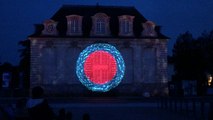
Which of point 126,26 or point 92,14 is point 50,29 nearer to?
point 92,14

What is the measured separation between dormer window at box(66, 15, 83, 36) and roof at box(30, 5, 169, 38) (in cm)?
56

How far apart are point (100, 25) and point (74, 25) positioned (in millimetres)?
2440

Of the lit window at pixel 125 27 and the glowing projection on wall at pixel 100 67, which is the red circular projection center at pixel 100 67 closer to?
the glowing projection on wall at pixel 100 67

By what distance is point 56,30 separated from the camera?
46906mm

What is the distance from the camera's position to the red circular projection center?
46.9 m

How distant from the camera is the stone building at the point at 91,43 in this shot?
4675 cm

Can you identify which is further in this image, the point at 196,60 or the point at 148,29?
the point at 196,60

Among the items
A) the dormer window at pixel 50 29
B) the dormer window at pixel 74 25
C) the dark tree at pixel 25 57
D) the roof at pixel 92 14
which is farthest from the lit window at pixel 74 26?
the dark tree at pixel 25 57

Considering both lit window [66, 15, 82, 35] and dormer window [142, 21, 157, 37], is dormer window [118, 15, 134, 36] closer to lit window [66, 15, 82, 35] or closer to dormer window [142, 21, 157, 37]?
dormer window [142, 21, 157, 37]

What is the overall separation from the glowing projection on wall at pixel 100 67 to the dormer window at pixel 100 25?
4.03ft

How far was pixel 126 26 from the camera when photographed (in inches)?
1880

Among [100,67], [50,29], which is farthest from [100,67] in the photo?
[50,29]

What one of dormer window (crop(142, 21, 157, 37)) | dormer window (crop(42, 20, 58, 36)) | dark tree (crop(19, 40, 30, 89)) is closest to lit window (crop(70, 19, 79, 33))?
dormer window (crop(42, 20, 58, 36))

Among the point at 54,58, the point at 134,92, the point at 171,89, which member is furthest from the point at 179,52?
the point at 54,58
